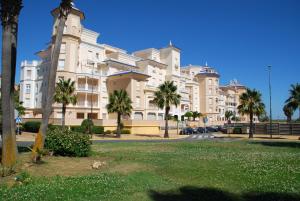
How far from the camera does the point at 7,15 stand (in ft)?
39.9

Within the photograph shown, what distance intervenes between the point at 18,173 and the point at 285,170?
419 inches

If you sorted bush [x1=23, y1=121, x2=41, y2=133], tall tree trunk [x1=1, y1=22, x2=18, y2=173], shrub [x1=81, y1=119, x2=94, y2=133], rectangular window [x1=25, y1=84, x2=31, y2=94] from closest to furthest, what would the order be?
tall tree trunk [x1=1, y1=22, x2=18, y2=173] → shrub [x1=81, y1=119, x2=94, y2=133] → bush [x1=23, y1=121, x2=41, y2=133] → rectangular window [x1=25, y1=84, x2=31, y2=94]

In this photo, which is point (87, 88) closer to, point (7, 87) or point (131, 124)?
point (131, 124)

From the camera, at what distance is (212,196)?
8633 mm

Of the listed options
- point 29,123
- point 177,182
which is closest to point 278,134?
point 29,123

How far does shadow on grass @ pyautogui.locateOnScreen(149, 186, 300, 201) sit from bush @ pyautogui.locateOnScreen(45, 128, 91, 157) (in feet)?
26.3

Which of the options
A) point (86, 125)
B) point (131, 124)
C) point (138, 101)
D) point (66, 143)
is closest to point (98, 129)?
point (86, 125)

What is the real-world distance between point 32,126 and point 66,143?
1366 inches

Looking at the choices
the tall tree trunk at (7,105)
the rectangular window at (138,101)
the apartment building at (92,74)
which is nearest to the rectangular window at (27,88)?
the apartment building at (92,74)

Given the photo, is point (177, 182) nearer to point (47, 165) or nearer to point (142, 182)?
point (142, 182)

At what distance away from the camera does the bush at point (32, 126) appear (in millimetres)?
46672

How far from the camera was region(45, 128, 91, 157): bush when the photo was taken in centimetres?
1581

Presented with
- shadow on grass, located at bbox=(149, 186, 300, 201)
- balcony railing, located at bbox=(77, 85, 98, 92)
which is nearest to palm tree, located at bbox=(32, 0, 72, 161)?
shadow on grass, located at bbox=(149, 186, 300, 201)

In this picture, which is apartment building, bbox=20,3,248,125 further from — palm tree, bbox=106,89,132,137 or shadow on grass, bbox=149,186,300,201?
shadow on grass, bbox=149,186,300,201
